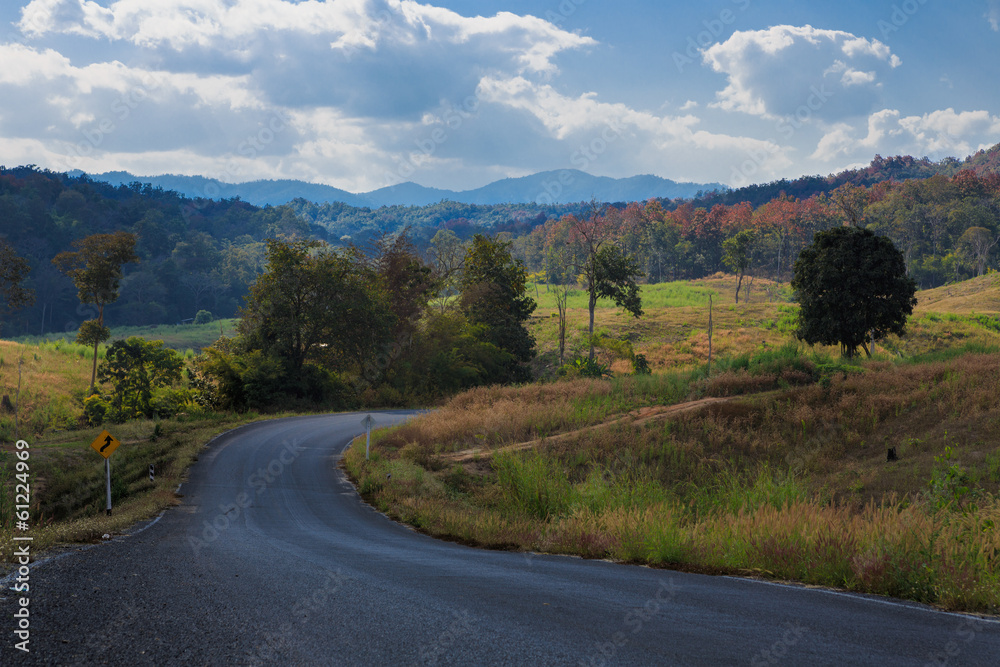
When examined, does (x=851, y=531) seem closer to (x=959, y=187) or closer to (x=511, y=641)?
(x=511, y=641)

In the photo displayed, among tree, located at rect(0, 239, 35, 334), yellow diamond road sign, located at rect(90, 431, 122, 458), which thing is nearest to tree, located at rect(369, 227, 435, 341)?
tree, located at rect(0, 239, 35, 334)

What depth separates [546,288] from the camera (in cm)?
12912

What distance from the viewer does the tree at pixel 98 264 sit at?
4203 cm

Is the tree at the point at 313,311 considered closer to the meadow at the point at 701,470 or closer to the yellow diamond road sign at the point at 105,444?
the meadow at the point at 701,470

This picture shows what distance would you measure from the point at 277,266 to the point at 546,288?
289 ft

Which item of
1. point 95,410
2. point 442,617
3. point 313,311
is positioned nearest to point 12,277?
point 95,410

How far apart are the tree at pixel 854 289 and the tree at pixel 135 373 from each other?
122 feet

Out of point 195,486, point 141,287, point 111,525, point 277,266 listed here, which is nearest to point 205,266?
point 141,287

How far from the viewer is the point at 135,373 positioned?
38750 mm

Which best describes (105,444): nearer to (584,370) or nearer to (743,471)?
(743,471)

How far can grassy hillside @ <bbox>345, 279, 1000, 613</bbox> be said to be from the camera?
7.51 meters

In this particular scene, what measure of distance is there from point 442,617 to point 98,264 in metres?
45.3

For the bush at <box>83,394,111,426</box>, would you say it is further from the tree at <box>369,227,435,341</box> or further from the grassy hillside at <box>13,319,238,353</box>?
the grassy hillside at <box>13,319,238,353</box>

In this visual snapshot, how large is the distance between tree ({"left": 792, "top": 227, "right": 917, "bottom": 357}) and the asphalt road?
28.2 meters
